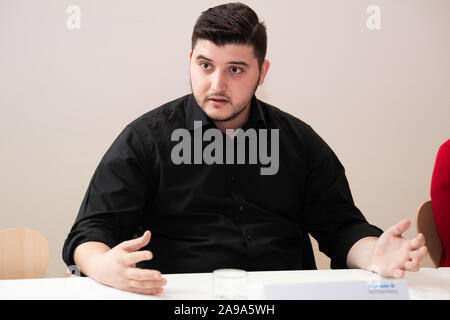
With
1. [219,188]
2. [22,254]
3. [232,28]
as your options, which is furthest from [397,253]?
[22,254]

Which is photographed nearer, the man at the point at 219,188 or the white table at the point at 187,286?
the white table at the point at 187,286

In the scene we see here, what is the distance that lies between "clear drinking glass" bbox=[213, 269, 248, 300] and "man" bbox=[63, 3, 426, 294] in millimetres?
391

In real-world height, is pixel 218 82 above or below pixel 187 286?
above

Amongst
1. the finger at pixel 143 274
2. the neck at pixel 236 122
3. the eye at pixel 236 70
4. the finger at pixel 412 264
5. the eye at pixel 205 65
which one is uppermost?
the eye at pixel 205 65

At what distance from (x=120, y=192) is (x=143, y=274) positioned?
39 cm

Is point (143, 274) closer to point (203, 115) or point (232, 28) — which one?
point (203, 115)

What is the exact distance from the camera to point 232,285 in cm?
82

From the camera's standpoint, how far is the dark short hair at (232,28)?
126 cm

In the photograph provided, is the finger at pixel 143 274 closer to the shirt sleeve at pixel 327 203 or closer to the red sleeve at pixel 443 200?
the shirt sleeve at pixel 327 203

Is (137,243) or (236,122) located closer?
(137,243)

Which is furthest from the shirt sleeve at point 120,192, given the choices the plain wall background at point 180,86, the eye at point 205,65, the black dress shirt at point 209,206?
the plain wall background at point 180,86

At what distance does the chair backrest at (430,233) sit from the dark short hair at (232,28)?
784 millimetres
